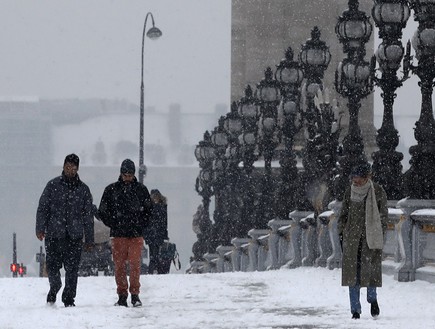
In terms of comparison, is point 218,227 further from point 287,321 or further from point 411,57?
point 287,321

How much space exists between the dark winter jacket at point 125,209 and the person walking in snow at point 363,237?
2.65 m

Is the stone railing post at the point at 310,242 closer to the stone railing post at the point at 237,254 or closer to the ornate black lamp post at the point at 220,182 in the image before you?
the stone railing post at the point at 237,254

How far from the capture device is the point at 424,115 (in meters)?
21.4

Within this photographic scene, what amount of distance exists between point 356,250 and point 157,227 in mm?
9877

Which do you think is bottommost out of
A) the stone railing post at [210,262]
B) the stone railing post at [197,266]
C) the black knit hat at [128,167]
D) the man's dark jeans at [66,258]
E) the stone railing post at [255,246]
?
the stone railing post at [197,266]

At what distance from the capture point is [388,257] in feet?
66.8

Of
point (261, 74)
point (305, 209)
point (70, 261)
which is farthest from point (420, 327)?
point (261, 74)

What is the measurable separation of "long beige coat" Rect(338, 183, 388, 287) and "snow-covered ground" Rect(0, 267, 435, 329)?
0.41m

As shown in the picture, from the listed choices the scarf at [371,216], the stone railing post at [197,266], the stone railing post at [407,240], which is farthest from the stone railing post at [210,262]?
the scarf at [371,216]

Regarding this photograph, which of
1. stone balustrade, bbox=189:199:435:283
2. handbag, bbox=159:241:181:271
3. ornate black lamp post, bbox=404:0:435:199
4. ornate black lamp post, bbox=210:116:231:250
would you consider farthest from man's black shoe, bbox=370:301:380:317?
ornate black lamp post, bbox=210:116:231:250

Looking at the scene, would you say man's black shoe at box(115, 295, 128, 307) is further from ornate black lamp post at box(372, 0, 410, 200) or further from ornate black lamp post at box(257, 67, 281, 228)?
ornate black lamp post at box(257, 67, 281, 228)

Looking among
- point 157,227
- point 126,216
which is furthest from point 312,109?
point 126,216

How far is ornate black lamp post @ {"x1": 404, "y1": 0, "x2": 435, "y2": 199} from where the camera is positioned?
20.2 m

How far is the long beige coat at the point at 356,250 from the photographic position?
12922 mm
